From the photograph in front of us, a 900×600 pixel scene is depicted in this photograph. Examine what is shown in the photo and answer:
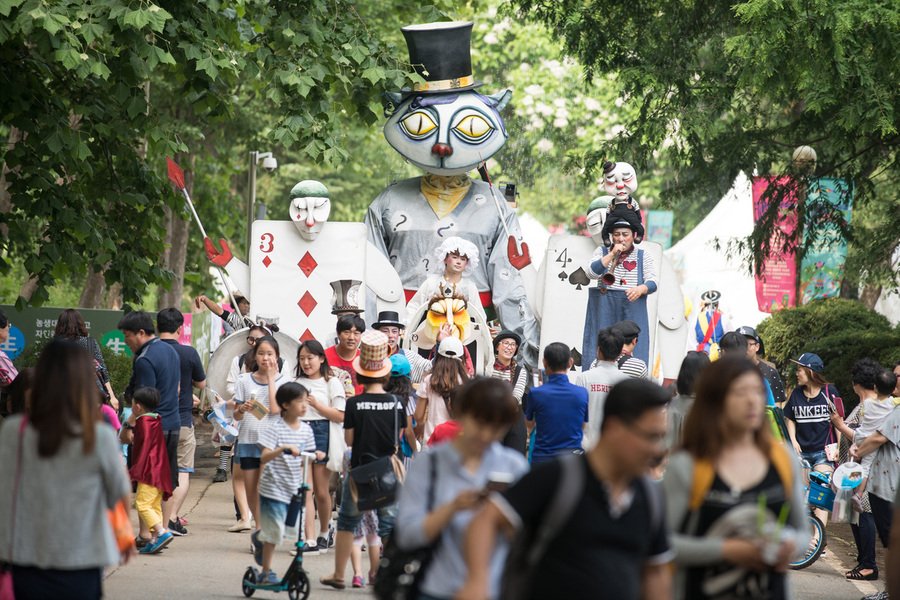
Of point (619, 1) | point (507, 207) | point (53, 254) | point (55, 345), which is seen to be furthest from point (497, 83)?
point (55, 345)

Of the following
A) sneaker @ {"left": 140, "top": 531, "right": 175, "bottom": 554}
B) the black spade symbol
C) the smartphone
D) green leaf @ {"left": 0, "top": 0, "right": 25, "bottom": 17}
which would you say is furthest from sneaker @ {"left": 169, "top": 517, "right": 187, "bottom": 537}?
the smartphone

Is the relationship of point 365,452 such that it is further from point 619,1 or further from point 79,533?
point 619,1

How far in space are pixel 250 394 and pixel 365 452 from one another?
132cm

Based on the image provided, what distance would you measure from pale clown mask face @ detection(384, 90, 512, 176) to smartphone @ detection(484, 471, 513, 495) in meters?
7.64

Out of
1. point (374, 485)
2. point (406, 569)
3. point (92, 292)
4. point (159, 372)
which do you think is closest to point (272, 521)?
point (374, 485)

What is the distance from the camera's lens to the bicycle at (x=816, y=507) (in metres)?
7.90

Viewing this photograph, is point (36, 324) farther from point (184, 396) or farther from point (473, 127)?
point (473, 127)

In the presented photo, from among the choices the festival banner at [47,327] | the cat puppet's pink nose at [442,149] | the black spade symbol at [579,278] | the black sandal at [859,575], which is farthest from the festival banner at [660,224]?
the black sandal at [859,575]

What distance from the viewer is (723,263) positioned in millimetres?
23953

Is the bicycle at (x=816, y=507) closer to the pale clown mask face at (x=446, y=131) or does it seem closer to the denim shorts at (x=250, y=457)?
the denim shorts at (x=250, y=457)

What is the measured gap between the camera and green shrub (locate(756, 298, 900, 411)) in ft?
44.8

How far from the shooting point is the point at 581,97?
94.2 ft

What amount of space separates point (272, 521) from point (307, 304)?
5.05 meters

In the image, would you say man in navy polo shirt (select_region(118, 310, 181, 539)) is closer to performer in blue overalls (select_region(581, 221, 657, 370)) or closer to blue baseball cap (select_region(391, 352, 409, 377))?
blue baseball cap (select_region(391, 352, 409, 377))
